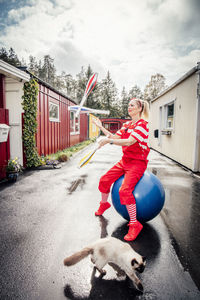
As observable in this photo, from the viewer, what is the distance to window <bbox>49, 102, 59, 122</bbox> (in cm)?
1040

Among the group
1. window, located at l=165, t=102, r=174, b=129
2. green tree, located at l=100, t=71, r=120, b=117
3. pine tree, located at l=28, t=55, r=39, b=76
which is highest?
pine tree, located at l=28, t=55, r=39, b=76

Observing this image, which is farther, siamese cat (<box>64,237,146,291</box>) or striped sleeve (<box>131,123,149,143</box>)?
striped sleeve (<box>131,123,149,143</box>)

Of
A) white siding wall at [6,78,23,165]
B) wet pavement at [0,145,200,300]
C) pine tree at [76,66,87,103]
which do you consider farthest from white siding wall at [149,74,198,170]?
pine tree at [76,66,87,103]

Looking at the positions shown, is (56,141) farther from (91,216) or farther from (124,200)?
(124,200)

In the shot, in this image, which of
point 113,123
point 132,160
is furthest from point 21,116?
point 113,123

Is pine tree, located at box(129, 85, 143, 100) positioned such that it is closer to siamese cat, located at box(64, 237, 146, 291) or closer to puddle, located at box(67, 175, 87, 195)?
puddle, located at box(67, 175, 87, 195)

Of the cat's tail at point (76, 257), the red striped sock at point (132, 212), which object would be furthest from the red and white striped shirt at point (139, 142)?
the cat's tail at point (76, 257)

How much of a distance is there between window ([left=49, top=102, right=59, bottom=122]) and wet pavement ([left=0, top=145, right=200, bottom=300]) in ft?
20.4

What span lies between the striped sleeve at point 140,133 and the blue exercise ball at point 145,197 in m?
0.62

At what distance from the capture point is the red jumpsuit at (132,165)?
2639 mm

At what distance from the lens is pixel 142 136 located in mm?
2639

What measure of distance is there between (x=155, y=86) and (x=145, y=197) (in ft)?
179

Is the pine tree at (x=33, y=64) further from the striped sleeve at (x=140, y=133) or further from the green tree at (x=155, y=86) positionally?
the striped sleeve at (x=140, y=133)

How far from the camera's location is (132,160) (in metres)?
2.86
